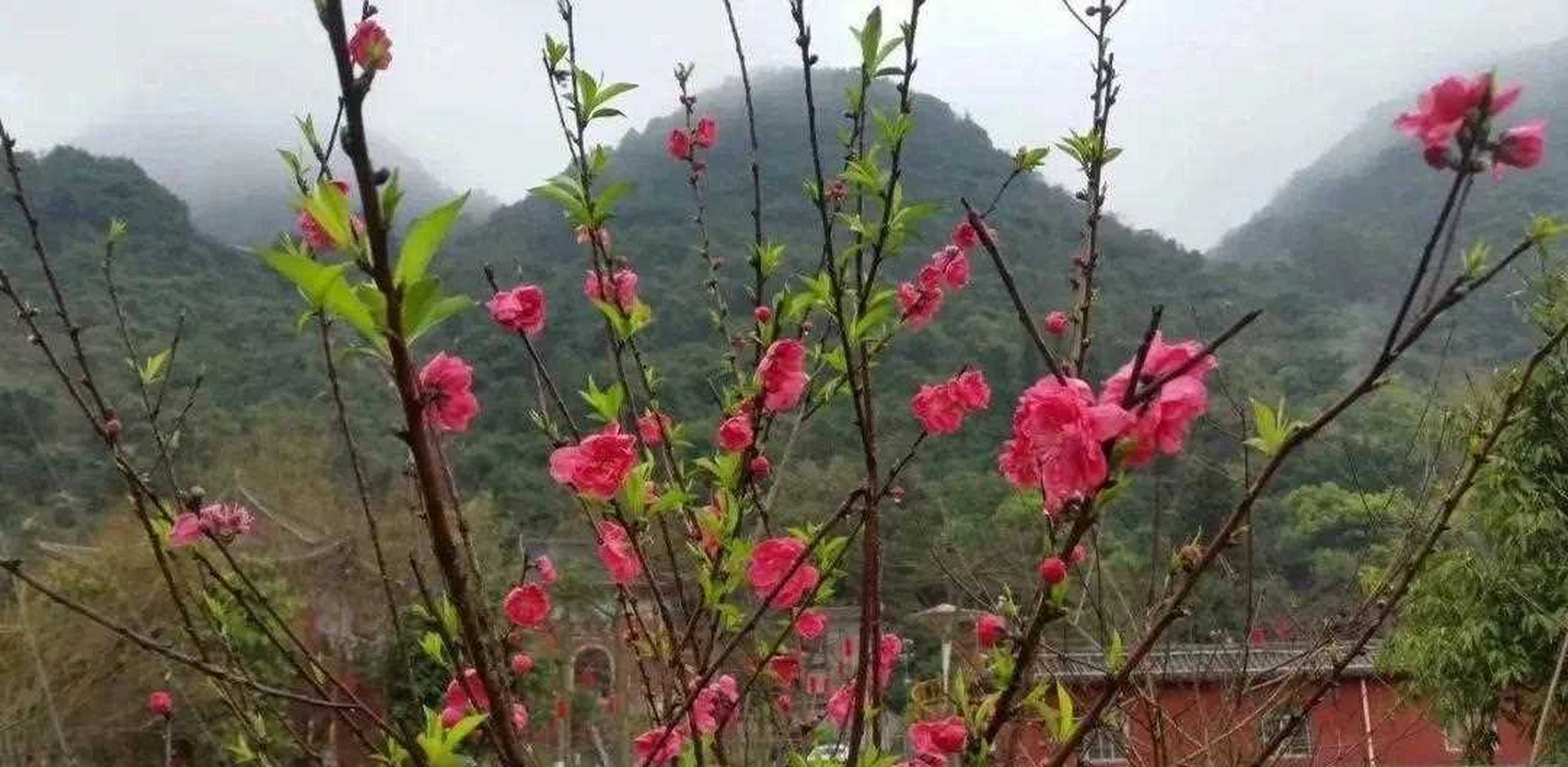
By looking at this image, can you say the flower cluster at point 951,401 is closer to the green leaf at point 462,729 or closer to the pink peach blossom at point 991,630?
the pink peach blossom at point 991,630

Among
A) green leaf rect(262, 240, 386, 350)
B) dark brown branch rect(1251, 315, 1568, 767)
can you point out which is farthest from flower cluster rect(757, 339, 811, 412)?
green leaf rect(262, 240, 386, 350)

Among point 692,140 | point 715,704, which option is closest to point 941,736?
point 715,704

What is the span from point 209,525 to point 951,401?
112 cm

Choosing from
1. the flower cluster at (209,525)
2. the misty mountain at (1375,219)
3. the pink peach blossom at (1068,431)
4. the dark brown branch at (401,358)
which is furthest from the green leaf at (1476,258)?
the misty mountain at (1375,219)

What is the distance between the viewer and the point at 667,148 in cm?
282

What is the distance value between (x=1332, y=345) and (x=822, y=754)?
3570 centimetres

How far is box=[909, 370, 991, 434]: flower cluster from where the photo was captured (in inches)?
73.5

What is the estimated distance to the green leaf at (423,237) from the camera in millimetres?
876

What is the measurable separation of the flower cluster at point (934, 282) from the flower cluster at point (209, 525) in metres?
1.26

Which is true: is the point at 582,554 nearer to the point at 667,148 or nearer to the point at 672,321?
the point at 672,321

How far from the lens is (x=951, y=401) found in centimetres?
187

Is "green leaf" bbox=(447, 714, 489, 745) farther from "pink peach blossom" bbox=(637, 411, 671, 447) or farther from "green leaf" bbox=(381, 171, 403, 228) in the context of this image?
"pink peach blossom" bbox=(637, 411, 671, 447)

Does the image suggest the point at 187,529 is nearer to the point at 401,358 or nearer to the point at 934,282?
the point at 401,358

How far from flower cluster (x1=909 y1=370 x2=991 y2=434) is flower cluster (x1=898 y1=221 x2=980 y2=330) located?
1.55 feet
